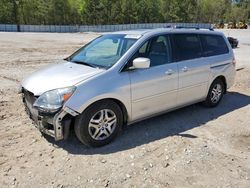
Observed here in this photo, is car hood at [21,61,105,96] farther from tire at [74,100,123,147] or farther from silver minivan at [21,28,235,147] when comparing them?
tire at [74,100,123,147]

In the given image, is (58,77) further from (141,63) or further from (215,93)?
(215,93)

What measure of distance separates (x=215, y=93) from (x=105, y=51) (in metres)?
2.69

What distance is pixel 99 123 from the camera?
425 cm

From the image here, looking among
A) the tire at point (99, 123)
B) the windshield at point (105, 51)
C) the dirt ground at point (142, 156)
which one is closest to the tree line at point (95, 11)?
the windshield at point (105, 51)

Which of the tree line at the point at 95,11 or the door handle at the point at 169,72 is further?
the tree line at the point at 95,11

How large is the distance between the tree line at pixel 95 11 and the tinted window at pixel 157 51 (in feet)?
202

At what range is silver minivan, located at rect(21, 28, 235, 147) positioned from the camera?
4.00 meters

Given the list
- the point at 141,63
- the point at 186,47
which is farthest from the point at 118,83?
the point at 186,47

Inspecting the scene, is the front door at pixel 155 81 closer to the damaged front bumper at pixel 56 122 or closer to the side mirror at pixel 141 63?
the side mirror at pixel 141 63

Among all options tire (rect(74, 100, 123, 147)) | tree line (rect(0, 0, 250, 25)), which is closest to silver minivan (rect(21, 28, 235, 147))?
tire (rect(74, 100, 123, 147))

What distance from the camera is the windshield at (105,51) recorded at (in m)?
4.60

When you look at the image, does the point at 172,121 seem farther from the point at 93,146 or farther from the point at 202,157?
the point at 93,146

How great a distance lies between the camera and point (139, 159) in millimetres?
4035

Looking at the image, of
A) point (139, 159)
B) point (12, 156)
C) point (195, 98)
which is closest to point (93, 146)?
point (139, 159)
